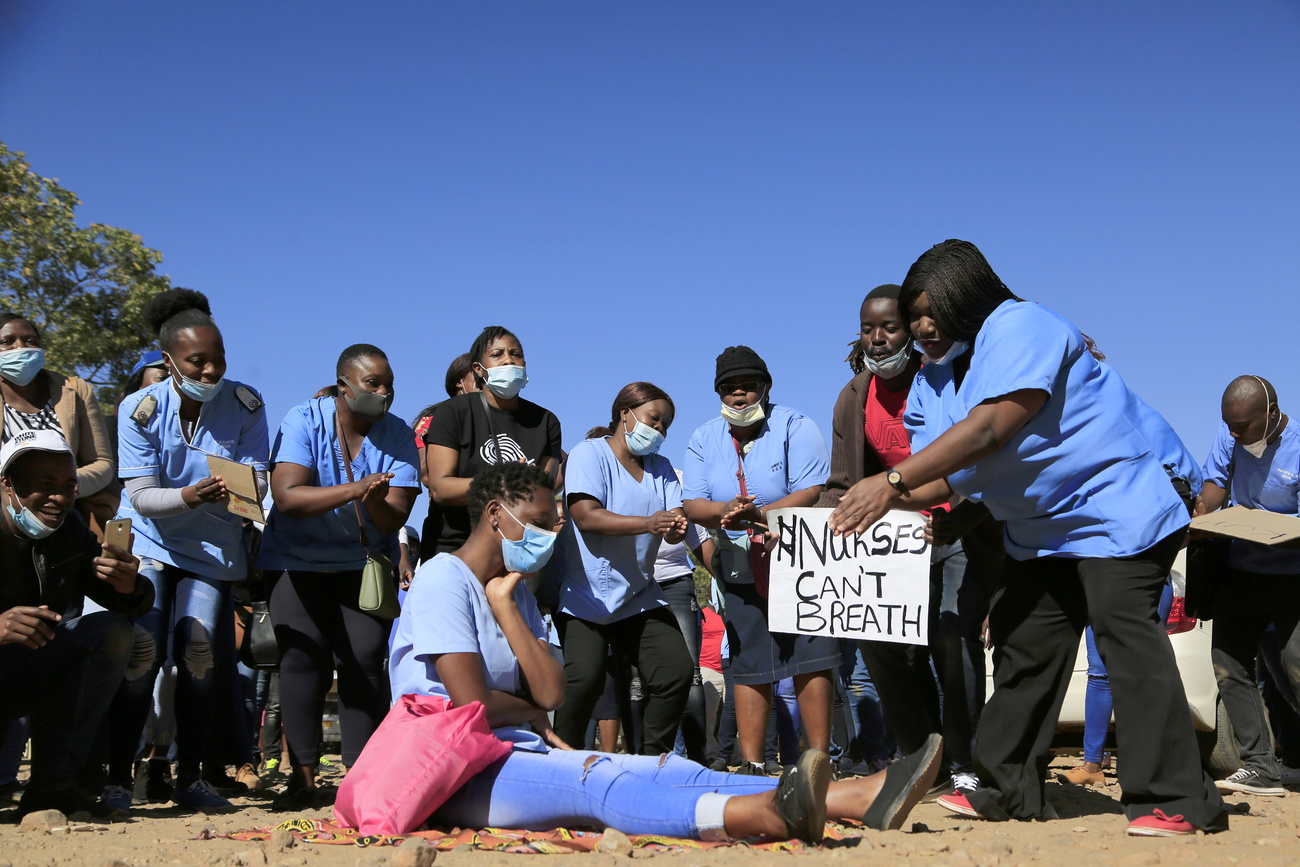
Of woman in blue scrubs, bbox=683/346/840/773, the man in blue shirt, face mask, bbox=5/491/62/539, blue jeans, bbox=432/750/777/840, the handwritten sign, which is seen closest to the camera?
blue jeans, bbox=432/750/777/840

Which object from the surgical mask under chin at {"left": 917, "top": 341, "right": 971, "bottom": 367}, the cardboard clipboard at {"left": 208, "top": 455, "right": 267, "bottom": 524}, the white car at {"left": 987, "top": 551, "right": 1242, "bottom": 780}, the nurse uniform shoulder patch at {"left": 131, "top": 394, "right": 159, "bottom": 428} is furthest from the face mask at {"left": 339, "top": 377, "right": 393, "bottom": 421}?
the white car at {"left": 987, "top": 551, "right": 1242, "bottom": 780}

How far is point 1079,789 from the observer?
19.6 ft

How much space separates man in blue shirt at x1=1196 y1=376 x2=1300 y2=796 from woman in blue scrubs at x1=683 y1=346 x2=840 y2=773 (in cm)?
239

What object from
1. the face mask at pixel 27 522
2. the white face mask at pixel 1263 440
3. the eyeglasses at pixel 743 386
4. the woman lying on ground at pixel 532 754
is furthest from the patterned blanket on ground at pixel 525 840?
the white face mask at pixel 1263 440

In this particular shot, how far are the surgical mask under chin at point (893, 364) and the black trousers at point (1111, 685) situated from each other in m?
1.28

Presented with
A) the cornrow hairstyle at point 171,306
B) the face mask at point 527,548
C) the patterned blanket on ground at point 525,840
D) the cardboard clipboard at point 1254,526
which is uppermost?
the cornrow hairstyle at point 171,306

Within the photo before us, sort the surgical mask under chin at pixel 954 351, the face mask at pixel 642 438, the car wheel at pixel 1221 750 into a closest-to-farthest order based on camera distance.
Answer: the surgical mask under chin at pixel 954 351
the face mask at pixel 642 438
the car wheel at pixel 1221 750

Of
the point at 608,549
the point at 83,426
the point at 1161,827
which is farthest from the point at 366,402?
the point at 1161,827

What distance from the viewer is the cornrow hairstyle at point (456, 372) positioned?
7.93 meters

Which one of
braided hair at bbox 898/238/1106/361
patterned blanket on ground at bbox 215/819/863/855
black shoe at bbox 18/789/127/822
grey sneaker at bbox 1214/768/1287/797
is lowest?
grey sneaker at bbox 1214/768/1287/797

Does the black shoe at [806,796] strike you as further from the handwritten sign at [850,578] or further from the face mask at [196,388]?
the face mask at [196,388]

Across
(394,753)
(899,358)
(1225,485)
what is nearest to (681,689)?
(899,358)

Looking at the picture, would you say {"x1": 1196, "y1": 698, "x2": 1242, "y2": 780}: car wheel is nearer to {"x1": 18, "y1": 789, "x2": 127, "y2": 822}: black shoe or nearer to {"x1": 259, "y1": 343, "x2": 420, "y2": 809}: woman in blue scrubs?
{"x1": 259, "y1": 343, "x2": 420, "y2": 809}: woman in blue scrubs

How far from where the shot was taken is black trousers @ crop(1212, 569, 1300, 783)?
6434 millimetres
